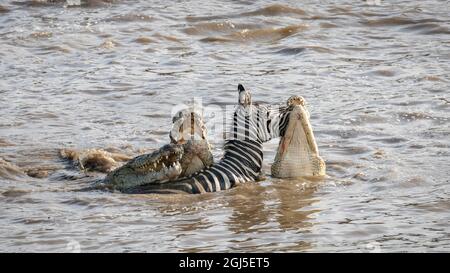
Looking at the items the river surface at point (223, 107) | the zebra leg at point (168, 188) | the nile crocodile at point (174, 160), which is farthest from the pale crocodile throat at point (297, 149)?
the zebra leg at point (168, 188)

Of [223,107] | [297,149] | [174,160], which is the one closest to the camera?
Answer: [174,160]

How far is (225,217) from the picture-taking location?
7.58 meters

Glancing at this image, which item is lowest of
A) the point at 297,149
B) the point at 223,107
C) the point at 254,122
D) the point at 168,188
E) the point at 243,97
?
the point at 168,188

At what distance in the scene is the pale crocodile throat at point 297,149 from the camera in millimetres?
8234

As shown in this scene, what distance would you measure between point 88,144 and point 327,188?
2.55 m

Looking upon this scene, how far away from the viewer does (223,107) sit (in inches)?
435

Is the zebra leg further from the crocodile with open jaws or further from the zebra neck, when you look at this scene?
the zebra neck

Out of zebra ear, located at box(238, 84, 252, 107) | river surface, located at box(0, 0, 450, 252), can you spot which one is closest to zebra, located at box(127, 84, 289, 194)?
zebra ear, located at box(238, 84, 252, 107)

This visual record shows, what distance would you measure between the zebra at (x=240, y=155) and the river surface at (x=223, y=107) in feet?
0.33

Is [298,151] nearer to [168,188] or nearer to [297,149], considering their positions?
[297,149]

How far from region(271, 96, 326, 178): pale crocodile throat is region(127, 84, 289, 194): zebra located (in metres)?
0.08

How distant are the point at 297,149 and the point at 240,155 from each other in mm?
536

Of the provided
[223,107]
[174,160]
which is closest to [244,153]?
[174,160]

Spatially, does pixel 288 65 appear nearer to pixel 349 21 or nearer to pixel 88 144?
pixel 349 21
